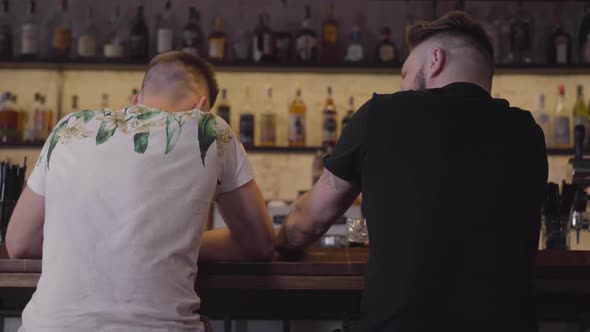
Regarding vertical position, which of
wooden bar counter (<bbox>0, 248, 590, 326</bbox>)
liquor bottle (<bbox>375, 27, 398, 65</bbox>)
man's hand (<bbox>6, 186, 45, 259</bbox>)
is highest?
liquor bottle (<bbox>375, 27, 398, 65</bbox>)

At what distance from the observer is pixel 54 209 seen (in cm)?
129

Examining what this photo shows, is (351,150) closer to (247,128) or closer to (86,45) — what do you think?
(247,128)

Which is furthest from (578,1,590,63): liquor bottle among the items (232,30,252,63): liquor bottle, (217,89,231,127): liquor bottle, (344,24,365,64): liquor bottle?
(217,89,231,127): liquor bottle

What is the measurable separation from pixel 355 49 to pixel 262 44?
45 centimetres

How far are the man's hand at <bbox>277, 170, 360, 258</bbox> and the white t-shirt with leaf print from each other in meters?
0.20

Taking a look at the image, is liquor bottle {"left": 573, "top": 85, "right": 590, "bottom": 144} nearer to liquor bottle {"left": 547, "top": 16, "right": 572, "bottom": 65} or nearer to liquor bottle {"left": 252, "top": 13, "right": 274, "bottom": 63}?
liquor bottle {"left": 547, "top": 16, "right": 572, "bottom": 65}

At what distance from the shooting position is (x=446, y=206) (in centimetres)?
119

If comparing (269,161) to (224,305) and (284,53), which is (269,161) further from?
(224,305)

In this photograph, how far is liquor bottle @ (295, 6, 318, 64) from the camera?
11.8 feet

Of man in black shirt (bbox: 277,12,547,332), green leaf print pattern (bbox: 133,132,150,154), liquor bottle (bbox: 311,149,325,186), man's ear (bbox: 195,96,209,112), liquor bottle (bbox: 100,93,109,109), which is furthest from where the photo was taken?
liquor bottle (bbox: 100,93,109,109)

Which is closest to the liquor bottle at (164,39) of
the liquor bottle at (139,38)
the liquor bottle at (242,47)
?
the liquor bottle at (139,38)

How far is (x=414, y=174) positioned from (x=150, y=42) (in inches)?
110

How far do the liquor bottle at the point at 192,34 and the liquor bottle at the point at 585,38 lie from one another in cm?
185

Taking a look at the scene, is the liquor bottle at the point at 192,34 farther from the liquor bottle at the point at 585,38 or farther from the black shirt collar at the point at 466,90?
the black shirt collar at the point at 466,90
